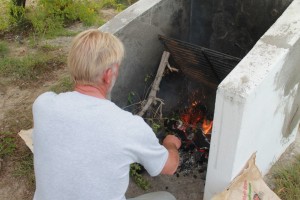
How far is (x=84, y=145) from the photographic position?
190cm

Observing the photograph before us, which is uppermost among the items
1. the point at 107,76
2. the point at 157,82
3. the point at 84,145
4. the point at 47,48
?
the point at 107,76

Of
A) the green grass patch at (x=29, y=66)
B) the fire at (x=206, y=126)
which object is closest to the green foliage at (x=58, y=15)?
the green grass patch at (x=29, y=66)

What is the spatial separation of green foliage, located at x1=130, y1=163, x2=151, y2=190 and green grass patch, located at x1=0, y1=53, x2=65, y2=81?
8.52 ft

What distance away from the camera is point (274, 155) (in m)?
3.58

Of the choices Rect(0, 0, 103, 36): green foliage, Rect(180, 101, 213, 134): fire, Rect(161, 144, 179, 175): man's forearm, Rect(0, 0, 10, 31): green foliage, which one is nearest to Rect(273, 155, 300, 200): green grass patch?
Rect(180, 101, 213, 134): fire

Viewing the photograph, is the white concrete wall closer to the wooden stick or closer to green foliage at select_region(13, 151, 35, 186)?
the wooden stick

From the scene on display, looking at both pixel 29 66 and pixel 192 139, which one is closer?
pixel 192 139

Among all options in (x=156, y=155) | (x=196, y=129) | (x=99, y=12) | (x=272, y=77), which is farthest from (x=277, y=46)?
(x=99, y=12)

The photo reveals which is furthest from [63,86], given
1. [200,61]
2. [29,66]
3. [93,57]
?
[93,57]

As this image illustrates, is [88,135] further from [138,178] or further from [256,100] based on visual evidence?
[138,178]

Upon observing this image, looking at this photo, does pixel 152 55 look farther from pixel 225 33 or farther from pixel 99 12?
pixel 99 12

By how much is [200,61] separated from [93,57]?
1.74m

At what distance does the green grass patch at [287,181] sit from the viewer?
3.33m

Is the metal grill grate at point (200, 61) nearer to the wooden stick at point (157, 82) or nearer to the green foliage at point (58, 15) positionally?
the wooden stick at point (157, 82)
